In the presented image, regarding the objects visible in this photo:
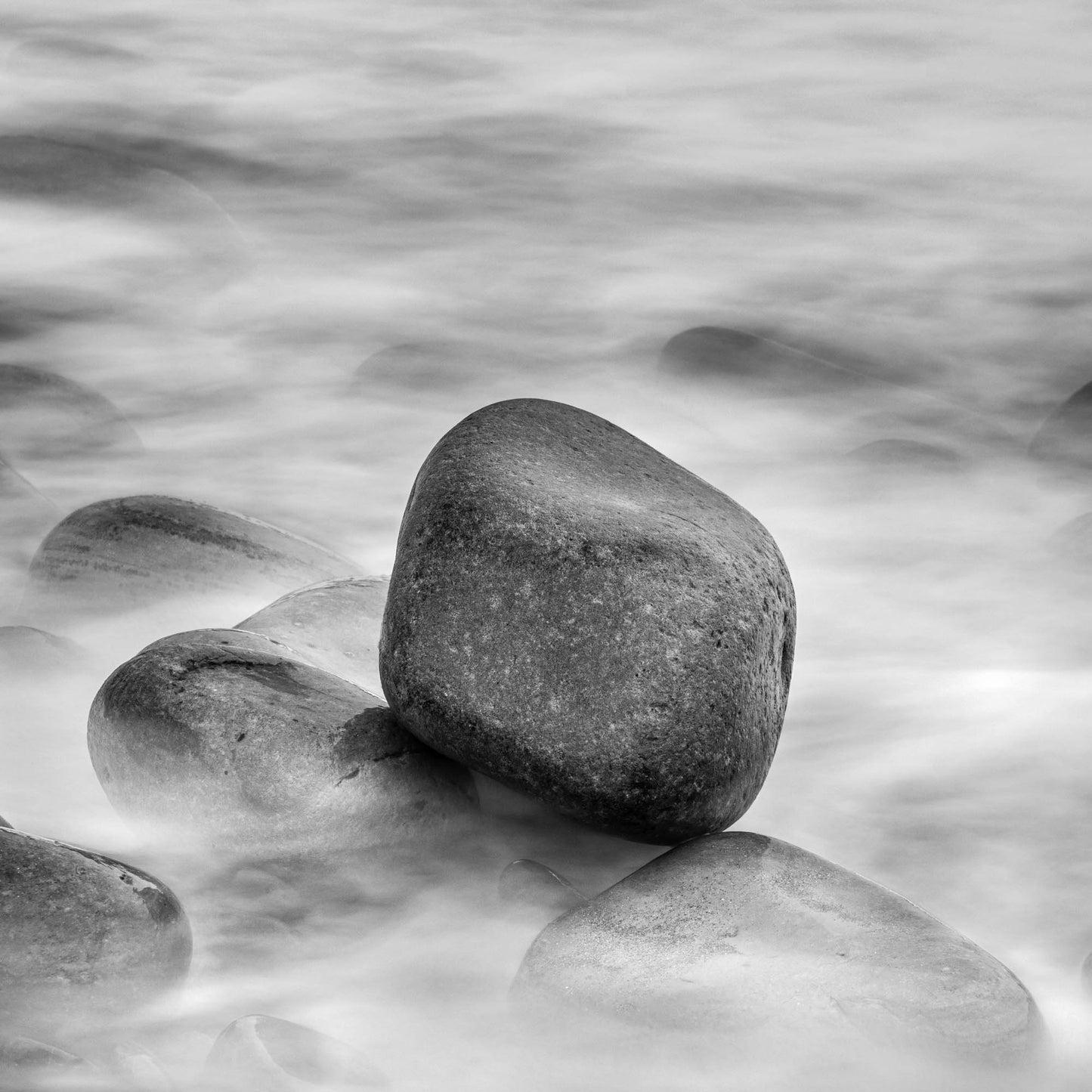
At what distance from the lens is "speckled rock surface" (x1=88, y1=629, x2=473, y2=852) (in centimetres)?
223

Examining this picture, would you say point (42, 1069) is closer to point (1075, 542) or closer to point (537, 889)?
point (537, 889)

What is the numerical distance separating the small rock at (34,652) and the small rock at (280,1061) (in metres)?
1.18

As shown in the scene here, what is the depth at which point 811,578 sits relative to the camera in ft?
12.3

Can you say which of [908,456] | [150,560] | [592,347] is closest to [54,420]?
[150,560]

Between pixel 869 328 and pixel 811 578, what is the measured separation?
206 cm

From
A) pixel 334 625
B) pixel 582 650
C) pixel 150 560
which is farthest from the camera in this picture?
pixel 150 560

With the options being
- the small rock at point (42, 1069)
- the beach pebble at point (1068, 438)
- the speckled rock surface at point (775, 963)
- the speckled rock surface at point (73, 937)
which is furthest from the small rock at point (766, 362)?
the small rock at point (42, 1069)

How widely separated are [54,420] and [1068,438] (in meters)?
3.15

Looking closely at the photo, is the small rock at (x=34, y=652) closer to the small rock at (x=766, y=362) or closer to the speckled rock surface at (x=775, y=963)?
the speckled rock surface at (x=775, y=963)

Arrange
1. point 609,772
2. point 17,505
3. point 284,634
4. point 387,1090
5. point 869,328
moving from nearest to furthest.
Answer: point 387,1090
point 609,772
point 284,634
point 17,505
point 869,328

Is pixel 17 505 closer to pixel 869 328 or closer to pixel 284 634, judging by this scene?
pixel 284 634

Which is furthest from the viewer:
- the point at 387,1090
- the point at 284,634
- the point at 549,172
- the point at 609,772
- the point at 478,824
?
the point at 549,172

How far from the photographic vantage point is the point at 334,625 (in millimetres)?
2840

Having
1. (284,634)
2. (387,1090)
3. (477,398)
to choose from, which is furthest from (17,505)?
(387,1090)
